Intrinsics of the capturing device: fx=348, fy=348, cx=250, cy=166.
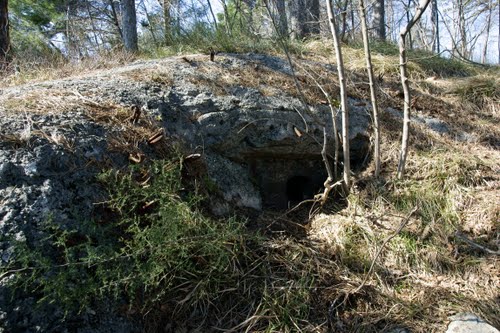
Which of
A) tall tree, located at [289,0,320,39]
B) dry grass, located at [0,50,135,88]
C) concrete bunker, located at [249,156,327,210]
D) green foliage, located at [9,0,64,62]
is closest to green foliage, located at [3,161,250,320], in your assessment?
concrete bunker, located at [249,156,327,210]

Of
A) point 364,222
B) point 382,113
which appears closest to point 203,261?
point 364,222

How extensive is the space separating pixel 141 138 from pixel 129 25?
14.1ft

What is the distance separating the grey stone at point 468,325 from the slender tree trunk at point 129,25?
215 inches

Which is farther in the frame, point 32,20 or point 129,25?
point 32,20

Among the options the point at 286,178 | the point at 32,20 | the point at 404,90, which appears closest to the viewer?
the point at 404,90

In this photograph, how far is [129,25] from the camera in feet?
19.3

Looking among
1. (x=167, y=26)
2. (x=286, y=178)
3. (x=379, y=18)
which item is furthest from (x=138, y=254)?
(x=379, y=18)

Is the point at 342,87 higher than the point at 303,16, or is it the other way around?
the point at 303,16

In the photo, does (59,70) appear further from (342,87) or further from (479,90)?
(479,90)

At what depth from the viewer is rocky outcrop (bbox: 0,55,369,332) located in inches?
68.2

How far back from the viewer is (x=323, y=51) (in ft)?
15.7

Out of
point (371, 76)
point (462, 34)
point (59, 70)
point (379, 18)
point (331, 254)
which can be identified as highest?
point (379, 18)

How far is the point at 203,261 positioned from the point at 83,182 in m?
0.83

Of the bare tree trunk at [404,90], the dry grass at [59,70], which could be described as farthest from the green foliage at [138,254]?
the dry grass at [59,70]
